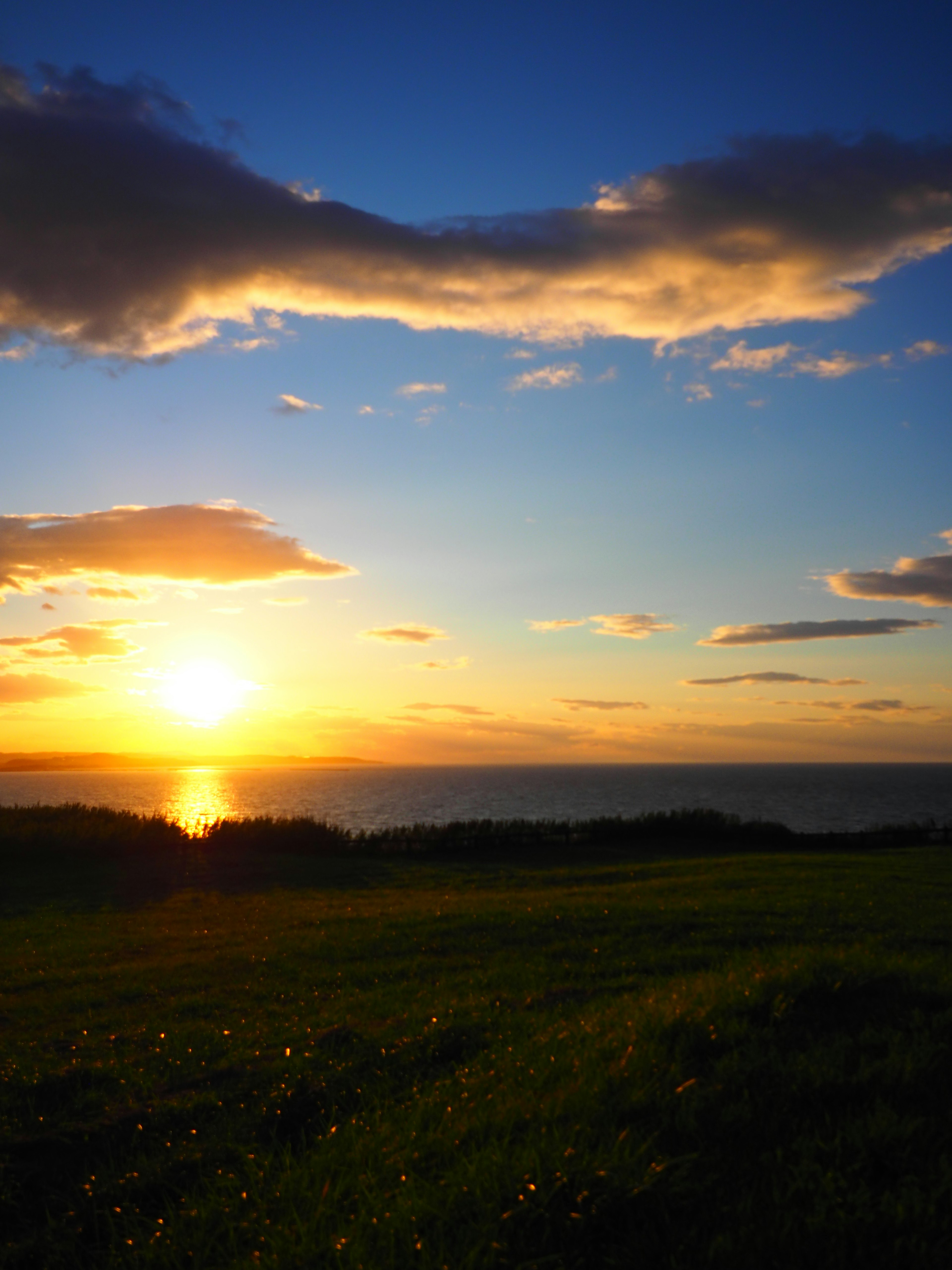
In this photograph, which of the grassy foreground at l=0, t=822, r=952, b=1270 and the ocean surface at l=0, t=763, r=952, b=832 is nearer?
the grassy foreground at l=0, t=822, r=952, b=1270

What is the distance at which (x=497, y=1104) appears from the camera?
5449 millimetres

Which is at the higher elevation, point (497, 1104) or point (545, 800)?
point (497, 1104)

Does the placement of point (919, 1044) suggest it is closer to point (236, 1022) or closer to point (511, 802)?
point (236, 1022)

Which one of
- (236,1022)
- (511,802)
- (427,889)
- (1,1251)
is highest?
(1,1251)

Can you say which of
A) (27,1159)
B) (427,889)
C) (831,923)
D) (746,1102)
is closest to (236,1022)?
(27,1159)

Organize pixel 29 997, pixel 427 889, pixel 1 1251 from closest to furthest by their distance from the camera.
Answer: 1. pixel 1 1251
2. pixel 29 997
3. pixel 427 889

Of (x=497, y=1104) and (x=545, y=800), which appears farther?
(x=545, y=800)

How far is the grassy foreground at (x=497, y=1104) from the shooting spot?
3951 millimetres

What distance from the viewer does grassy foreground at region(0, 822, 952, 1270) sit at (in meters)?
3.95

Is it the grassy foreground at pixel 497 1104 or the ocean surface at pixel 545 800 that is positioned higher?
the grassy foreground at pixel 497 1104

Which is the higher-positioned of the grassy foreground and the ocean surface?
the grassy foreground

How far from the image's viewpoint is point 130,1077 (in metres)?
7.56

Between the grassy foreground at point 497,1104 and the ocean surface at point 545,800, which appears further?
the ocean surface at point 545,800

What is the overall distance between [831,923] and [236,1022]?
10079 mm
